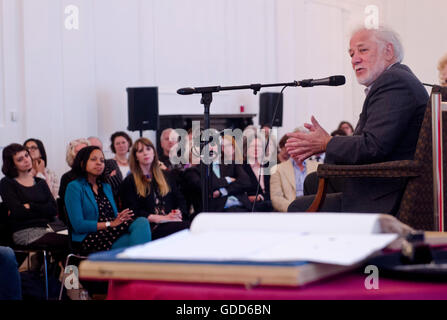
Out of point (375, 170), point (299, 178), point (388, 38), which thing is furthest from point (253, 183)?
point (375, 170)

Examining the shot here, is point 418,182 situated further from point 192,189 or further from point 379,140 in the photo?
point 192,189

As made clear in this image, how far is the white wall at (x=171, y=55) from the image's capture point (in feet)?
25.7

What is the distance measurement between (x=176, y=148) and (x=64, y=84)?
1.68 m

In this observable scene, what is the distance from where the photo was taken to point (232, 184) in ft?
20.4

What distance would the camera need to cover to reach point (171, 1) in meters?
9.58

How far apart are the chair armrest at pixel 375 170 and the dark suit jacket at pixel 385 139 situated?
6cm

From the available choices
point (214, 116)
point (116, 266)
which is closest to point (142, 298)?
point (116, 266)

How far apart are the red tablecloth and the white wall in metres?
5.91

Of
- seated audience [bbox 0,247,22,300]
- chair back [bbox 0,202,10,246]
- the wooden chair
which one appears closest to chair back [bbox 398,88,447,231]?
the wooden chair

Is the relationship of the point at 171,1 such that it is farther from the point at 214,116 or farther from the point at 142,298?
the point at 142,298

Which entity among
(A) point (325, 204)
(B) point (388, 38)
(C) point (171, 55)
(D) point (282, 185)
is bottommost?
(D) point (282, 185)

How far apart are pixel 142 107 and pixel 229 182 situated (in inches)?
99.7

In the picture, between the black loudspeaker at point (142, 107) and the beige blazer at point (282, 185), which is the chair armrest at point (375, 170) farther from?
the black loudspeaker at point (142, 107)

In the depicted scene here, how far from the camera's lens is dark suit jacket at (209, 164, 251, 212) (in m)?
6.10
